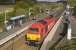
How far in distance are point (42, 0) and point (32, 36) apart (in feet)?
155

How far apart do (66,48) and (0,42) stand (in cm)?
558

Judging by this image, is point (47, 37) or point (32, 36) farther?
point (47, 37)

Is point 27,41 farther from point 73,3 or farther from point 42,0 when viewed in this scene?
point 42,0

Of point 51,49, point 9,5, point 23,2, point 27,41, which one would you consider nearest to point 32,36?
point 27,41

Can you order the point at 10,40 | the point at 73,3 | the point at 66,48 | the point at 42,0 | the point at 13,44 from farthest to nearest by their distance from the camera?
the point at 42,0, the point at 73,3, the point at 10,40, the point at 13,44, the point at 66,48

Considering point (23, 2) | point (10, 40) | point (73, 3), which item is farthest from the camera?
point (23, 2)

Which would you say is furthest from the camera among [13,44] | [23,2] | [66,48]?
[23,2]

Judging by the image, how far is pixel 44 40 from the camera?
21594 mm

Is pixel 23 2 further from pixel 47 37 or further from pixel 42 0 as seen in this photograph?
pixel 47 37

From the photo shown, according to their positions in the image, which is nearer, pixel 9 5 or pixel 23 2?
pixel 9 5

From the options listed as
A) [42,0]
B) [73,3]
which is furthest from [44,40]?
[42,0]

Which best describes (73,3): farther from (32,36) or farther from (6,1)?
(32,36)

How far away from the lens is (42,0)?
66.8m

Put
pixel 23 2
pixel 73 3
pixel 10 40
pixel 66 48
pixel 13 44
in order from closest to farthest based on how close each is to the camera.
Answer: pixel 66 48
pixel 13 44
pixel 10 40
pixel 73 3
pixel 23 2
